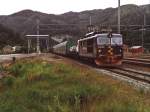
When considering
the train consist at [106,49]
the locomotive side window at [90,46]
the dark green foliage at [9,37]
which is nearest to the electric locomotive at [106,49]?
the train consist at [106,49]

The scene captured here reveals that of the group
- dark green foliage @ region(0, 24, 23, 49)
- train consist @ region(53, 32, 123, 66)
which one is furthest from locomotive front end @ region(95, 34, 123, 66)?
dark green foliage @ region(0, 24, 23, 49)

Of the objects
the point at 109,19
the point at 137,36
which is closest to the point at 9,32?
the point at 109,19

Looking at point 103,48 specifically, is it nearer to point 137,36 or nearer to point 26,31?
point 137,36

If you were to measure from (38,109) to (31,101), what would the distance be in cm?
138

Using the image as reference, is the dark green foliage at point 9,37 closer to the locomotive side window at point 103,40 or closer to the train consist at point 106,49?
the train consist at point 106,49

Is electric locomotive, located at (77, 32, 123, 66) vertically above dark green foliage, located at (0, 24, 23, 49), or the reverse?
dark green foliage, located at (0, 24, 23, 49)

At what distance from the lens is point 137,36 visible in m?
94.9

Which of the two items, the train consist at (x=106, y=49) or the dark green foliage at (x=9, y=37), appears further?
the dark green foliage at (x=9, y=37)

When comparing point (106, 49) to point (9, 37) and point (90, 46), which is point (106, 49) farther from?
point (9, 37)

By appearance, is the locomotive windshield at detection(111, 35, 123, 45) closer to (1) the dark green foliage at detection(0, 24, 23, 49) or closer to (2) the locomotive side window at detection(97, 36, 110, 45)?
(2) the locomotive side window at detection(97, 36, 110, 45)

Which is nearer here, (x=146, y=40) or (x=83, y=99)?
(x=83, y=99)

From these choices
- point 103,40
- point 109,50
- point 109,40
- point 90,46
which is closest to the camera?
point 109,50

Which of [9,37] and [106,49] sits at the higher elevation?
[9,37]

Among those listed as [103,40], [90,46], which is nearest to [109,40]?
[103,40]
